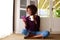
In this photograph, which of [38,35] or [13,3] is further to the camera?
[13,3]

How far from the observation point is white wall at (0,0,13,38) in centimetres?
440

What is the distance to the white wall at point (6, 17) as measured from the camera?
440 cm

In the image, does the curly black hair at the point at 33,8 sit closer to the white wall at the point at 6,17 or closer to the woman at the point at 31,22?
the woman at the point at 31,22

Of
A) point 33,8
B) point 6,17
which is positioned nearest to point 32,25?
point 33,8

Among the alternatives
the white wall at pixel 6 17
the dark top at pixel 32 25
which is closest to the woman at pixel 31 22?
the dark top at pixel 32 25

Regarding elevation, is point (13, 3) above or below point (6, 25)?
above

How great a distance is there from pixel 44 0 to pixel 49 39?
44.7 inches

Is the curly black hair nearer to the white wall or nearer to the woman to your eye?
the woman

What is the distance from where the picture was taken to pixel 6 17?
4438 millimetres

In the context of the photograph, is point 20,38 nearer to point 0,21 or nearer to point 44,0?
point 0,21

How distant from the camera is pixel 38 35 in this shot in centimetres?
391

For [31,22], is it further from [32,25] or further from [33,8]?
[33,8]

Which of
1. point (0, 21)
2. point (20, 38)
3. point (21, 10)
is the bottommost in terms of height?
point (20, 38)

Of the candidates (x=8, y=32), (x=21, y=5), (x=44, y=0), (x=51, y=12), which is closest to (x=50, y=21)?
(x=51, y=12)
